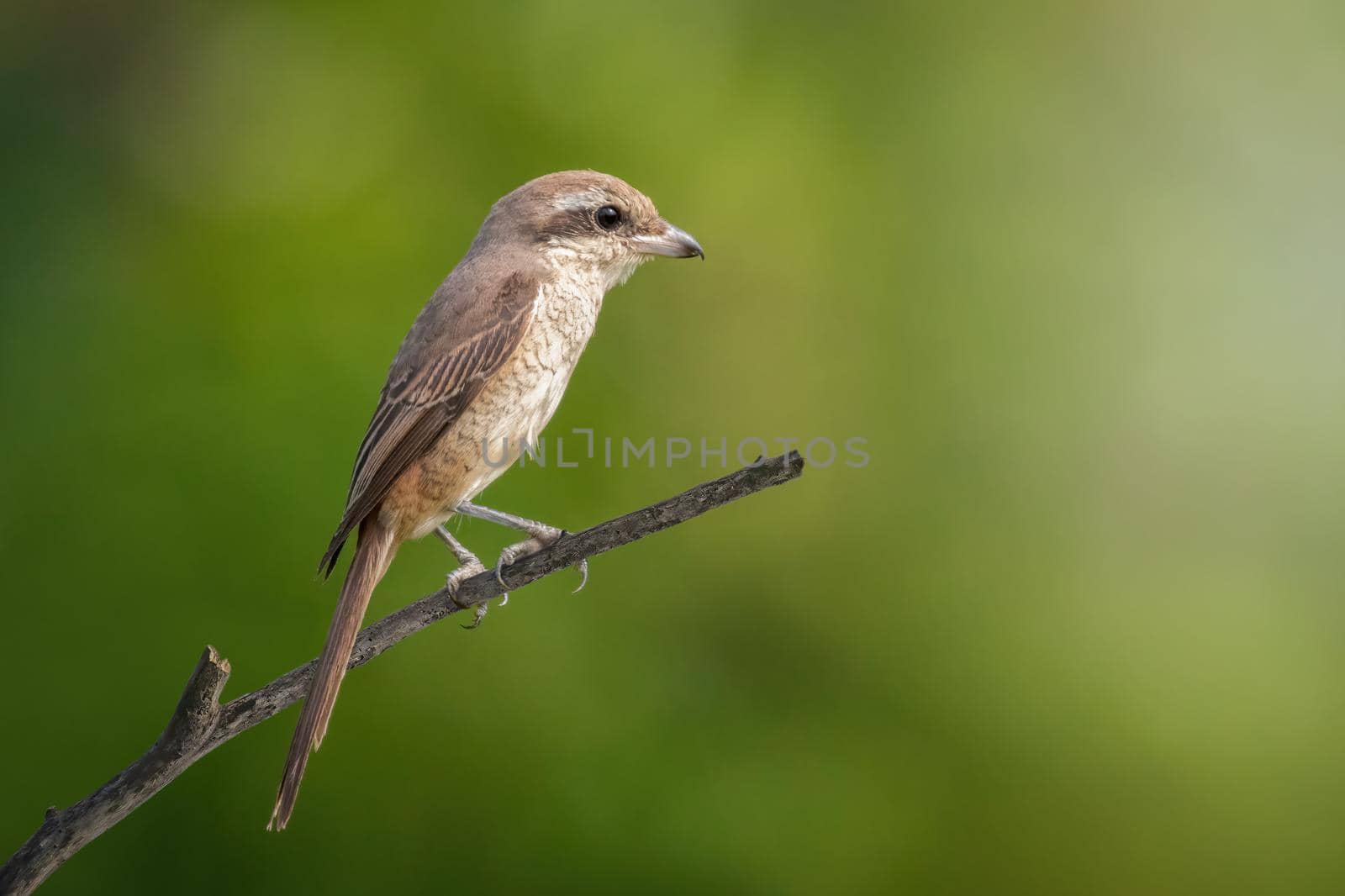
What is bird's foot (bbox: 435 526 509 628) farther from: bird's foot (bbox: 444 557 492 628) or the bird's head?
the bird's head

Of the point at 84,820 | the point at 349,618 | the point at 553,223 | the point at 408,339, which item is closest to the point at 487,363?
the point at 408,339

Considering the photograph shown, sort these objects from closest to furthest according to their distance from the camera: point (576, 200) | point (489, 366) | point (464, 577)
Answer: point (464, 577) → point (489, 366) → point (576, 200)

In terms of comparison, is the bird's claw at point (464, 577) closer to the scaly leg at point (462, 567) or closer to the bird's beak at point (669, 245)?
the scaly leg at point (462, 567)

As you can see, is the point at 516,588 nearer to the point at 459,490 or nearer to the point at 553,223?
the point at 459,490

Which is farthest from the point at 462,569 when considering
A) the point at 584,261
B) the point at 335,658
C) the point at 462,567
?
the point at 584,261

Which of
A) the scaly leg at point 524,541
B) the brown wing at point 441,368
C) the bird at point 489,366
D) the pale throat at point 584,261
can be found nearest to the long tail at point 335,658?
the bird at point 489,366

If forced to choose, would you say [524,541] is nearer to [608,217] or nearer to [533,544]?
[533,544]

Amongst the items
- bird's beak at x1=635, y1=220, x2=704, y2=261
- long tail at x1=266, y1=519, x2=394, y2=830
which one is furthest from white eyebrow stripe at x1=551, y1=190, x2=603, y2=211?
long tail at x1=266, y1=519, x2=394, y2=830
